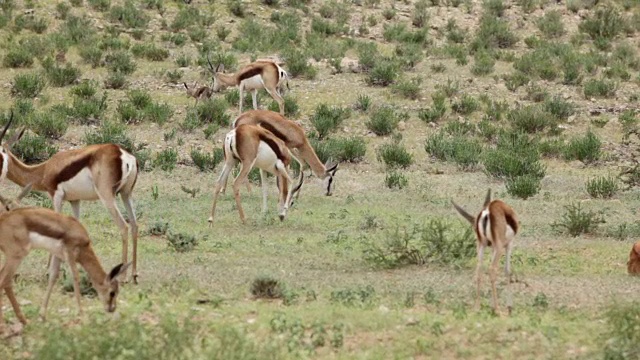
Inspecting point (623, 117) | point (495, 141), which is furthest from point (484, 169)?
point (623, 117)

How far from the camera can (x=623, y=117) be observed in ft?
76.0

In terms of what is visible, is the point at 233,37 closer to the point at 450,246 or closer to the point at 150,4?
the point at 150,4

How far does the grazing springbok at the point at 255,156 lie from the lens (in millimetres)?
14836

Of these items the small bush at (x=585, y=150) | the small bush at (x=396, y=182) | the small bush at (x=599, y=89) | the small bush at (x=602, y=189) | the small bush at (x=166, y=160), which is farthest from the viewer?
the small bush at (x=599, y=89)

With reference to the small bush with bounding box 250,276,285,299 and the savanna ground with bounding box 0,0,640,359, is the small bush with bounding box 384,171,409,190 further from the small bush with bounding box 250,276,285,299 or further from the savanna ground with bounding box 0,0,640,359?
the small bush with bounding box 250,276,285,299

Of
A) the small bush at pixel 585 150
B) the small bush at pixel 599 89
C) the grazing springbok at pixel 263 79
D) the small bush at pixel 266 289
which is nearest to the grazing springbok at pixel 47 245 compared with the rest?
the small bush at pixel 266 289

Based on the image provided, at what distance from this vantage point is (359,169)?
1973 centimetres

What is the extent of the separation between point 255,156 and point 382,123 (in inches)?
297

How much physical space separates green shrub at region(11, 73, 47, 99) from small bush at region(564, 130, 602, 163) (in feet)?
→ 36.0

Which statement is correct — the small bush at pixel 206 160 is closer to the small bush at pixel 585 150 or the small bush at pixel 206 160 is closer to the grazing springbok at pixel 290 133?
the grazing springbok at pixel 290 133

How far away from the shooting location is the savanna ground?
28.0 feet

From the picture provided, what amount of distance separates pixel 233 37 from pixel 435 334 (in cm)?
2309

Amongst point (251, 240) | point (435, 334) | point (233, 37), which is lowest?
point (233, 37)

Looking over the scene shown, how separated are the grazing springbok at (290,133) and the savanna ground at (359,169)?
507 mm
